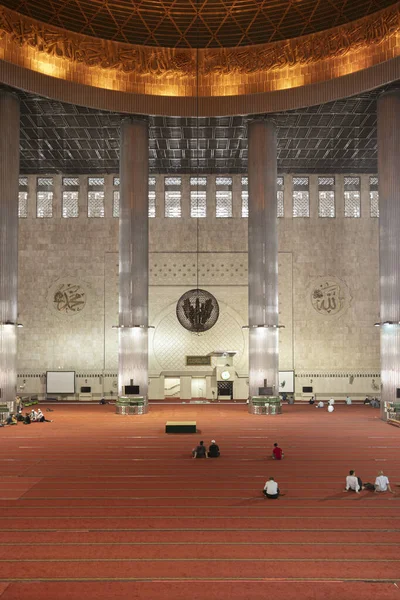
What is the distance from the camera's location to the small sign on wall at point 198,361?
26203 millimetres

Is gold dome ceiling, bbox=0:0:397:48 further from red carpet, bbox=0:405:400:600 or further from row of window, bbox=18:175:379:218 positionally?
red carpet, bbox=0:405:400:600

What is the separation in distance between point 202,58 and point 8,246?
9886 mm

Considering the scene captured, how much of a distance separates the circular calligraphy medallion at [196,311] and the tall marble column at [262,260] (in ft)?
16.2

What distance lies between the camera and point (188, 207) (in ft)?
88.4

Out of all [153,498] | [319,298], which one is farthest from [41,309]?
[153,498]

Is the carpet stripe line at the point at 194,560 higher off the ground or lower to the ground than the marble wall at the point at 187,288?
lower

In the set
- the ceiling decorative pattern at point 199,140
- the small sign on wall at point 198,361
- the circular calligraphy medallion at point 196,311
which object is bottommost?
the small sign on wall at point 198,361

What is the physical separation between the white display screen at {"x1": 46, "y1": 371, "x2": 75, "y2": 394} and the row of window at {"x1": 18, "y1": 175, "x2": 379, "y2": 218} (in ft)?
23.8

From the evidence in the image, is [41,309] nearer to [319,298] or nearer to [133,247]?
[133,247]

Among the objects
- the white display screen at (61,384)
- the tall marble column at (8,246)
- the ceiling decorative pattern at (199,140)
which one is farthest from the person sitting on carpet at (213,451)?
the white display screen at (61,384)

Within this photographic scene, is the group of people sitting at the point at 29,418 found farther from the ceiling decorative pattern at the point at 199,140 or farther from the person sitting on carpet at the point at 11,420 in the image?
the ceiling decorative pattern at the point at 199,140

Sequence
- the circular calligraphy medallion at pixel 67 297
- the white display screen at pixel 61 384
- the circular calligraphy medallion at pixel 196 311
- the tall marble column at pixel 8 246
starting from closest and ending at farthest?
the tall marble column at pixel 8 246 < the white display screen at pixel 61 384 < the circular calligraphy medallion at pixel 196 311 < the circular calligraphy medallion at pixel 67 297

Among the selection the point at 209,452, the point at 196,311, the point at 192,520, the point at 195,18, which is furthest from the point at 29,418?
the point at 195,18

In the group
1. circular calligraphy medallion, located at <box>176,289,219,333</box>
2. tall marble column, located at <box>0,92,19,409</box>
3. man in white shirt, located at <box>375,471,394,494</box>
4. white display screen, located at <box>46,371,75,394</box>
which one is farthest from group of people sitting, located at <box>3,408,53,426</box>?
man in white shirt, located at <box>375,471,394,494</box>
